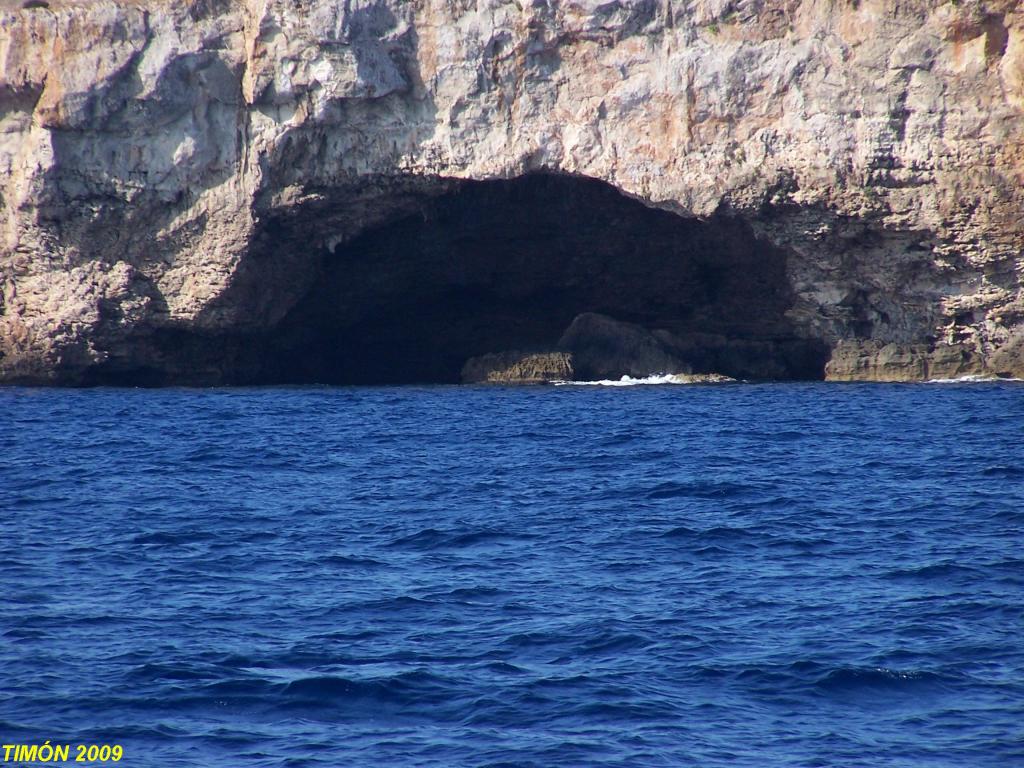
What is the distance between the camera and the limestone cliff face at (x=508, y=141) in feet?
96.7

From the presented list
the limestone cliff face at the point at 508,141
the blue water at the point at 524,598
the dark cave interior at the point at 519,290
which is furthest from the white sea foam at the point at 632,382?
the blue water at the point at 524,598

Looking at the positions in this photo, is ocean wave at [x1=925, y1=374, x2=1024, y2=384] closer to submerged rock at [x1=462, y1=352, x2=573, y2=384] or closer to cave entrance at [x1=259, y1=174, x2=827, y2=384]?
cave entrance at [x1=259, y1=174, x2=827, y2=384]

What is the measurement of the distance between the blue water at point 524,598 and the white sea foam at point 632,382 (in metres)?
11.3

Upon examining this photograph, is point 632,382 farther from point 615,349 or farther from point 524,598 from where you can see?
point 524,598

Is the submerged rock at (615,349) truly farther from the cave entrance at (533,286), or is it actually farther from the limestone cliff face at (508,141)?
the limestone cliff face at (508,141)

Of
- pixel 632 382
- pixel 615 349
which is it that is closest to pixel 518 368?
pixel 615 349

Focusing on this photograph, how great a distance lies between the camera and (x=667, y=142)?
3070cm

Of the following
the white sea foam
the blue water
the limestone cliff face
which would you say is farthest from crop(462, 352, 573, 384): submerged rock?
the blue water

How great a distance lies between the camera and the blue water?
9062 millimetres

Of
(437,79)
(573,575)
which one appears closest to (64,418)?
(437,79)

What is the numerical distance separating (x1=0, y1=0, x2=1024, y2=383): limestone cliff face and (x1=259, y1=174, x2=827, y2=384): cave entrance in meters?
0.70

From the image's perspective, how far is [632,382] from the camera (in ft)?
114

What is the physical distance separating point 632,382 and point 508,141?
7496mm

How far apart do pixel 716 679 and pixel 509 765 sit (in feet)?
7.11
